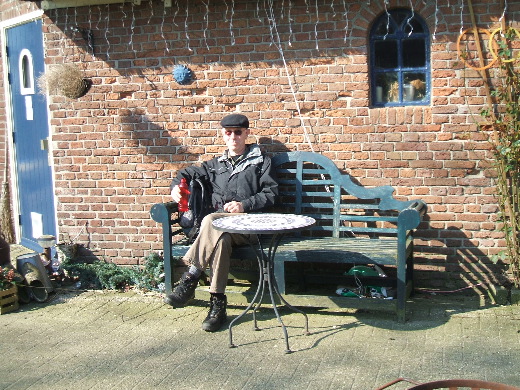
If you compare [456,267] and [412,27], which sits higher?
[412,27]

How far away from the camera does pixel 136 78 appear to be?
250 inches

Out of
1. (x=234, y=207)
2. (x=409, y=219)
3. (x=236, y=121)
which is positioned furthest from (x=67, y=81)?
(x=409, y=219)

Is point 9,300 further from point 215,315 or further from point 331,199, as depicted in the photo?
point 331,199

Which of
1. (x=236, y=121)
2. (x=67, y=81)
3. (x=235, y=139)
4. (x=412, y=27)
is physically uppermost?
(x=412, y=27)

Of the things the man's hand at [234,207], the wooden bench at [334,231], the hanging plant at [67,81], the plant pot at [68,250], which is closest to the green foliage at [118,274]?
the plant pot at [68,250]

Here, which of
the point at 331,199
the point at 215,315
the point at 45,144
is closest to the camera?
the point at 215,315

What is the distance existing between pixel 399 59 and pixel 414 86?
0.26 meters

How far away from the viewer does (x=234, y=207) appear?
17.9ft

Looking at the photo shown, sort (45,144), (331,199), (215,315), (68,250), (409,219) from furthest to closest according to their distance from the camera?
(45,144) → (68,250) → (331,199) → (215,315) → (409,219)

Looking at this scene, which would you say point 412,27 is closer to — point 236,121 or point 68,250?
point 236,121

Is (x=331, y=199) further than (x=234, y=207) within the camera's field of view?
Yes

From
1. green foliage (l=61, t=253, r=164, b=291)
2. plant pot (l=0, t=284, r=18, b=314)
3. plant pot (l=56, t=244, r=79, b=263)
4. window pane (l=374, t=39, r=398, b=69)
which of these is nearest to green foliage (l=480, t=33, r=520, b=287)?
window pane (l=374, t=39, r=398, b=69)

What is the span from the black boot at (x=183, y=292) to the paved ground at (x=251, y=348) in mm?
157

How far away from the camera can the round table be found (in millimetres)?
4711
